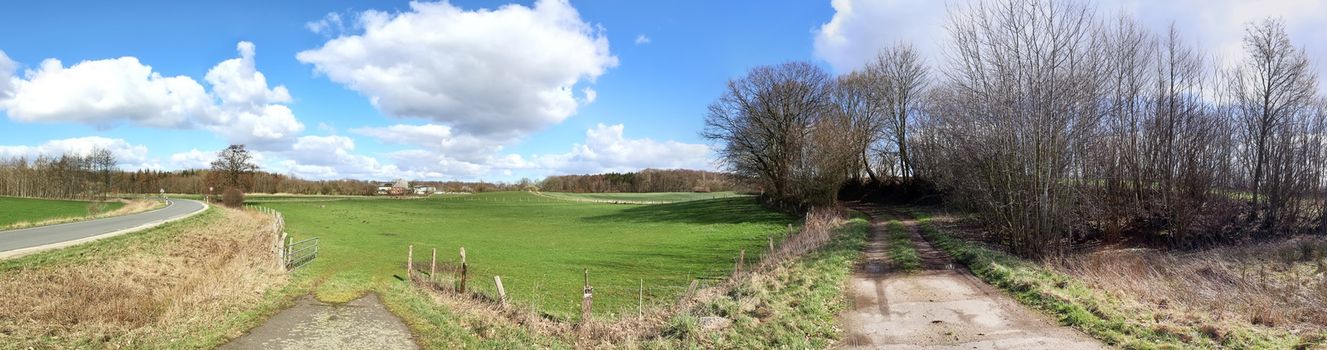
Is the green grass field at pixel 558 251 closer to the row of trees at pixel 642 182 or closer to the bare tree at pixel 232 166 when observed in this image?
the bare tree at pixel 232 166

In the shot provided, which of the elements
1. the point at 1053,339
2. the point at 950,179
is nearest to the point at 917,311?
the point at 1053,339

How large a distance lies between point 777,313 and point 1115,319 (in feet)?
16.3

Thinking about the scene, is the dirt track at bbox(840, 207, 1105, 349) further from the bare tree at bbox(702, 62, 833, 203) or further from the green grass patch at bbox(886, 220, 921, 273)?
the bare tree at bbox(702, 62, 833, 203)

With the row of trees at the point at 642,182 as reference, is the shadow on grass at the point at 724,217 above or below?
below

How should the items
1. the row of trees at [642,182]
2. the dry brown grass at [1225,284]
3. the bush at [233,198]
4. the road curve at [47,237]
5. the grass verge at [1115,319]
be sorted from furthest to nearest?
1. the row of trees at [642,182]
2. the bush at [233,198]
3. the road curve at [47,237]
4. the dry brown grass at [1225,284]
5. the grass verge at [1115,319]

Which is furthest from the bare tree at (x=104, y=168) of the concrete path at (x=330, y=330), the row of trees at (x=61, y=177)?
the concrete path at (x=330, y=330)

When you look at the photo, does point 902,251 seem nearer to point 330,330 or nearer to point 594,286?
point 594,286

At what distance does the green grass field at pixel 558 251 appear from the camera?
Result: 58.7ft

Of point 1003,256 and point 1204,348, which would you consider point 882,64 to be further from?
point 1204,348

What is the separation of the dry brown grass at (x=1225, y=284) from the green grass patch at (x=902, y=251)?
3.30 m

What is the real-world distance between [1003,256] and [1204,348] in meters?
8.44

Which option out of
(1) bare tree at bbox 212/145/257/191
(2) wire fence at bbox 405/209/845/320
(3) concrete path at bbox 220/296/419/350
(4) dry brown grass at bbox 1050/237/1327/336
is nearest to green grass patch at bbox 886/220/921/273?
(2) wire fence at bbox 405/209/845/320

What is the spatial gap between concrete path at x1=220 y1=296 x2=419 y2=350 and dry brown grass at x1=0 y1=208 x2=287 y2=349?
0.84 m

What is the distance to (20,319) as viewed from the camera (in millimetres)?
10875
